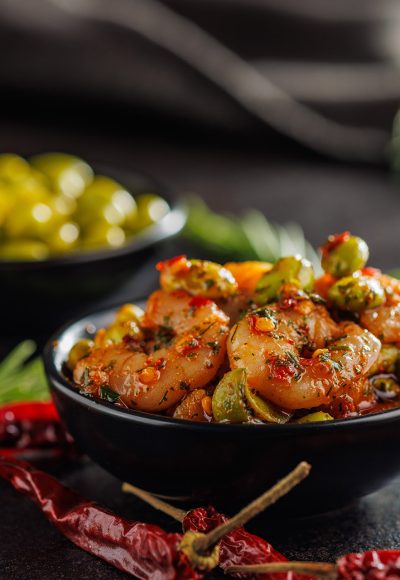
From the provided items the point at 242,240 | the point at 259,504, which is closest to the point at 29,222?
the point at 242,240

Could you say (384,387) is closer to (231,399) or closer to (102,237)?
(231,399)

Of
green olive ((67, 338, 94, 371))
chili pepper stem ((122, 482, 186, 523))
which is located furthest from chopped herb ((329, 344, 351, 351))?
green olive ((67, 338, 94, 371))

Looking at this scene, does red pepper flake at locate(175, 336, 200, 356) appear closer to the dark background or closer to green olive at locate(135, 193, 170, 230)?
green olive at locate(135, 193, 170, 230)

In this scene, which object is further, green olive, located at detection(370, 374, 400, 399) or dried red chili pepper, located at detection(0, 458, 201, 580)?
green olive, located at detection(370, 374, 400, 399)

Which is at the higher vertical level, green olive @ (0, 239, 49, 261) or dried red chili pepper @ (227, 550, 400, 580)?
dried red chili pepper @ (227, 550, 400, 580)

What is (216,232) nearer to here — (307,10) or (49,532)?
(49,532)

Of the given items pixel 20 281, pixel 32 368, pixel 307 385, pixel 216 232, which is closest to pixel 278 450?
pixel 307 385

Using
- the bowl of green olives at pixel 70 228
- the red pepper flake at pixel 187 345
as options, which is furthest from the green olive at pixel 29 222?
the red pepper flake at pixel 187 345

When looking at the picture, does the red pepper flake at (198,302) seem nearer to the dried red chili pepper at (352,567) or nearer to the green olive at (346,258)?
the green olive at (346,258)
